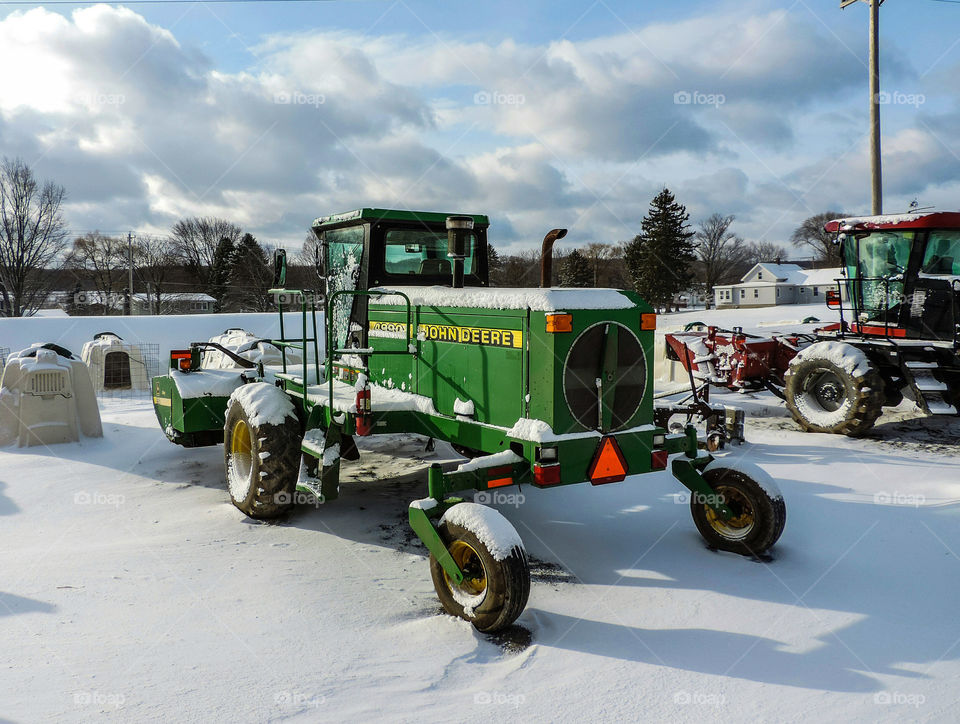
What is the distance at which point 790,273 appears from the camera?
217 feet

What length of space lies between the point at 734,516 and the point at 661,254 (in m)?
44.6

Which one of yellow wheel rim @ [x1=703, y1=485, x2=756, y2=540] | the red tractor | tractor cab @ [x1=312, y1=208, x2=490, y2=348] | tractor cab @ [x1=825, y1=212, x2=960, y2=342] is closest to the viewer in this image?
yellow wheel rim @ [x1=703, y1=485, x2=756, y2=540]

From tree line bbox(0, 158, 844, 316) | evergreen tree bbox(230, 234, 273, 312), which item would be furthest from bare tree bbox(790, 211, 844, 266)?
evergreen tree bbox(230, 234, 273, 312)

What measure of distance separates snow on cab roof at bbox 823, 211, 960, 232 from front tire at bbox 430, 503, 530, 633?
848 cm

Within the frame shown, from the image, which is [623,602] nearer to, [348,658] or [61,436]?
[348,658]

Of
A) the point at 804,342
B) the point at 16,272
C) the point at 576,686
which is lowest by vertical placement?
the point at 576,686

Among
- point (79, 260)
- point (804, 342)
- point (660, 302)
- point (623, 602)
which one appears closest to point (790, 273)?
point (660, 302)

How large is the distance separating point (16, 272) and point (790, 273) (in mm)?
63413

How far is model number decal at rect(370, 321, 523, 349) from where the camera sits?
191 inches

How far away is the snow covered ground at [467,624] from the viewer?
3.31 m

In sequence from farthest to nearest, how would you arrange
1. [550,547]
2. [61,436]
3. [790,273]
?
[790,273], [61,436], [550,547]

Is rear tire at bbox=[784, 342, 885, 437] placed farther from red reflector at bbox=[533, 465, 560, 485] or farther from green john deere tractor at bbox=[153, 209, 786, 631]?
red reflector at bbox=[533, 465, 560, 485]

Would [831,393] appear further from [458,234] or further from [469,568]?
[469,568]

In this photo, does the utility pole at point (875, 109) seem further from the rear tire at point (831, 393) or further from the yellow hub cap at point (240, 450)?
the yellow hub cap at point (240, 450)
